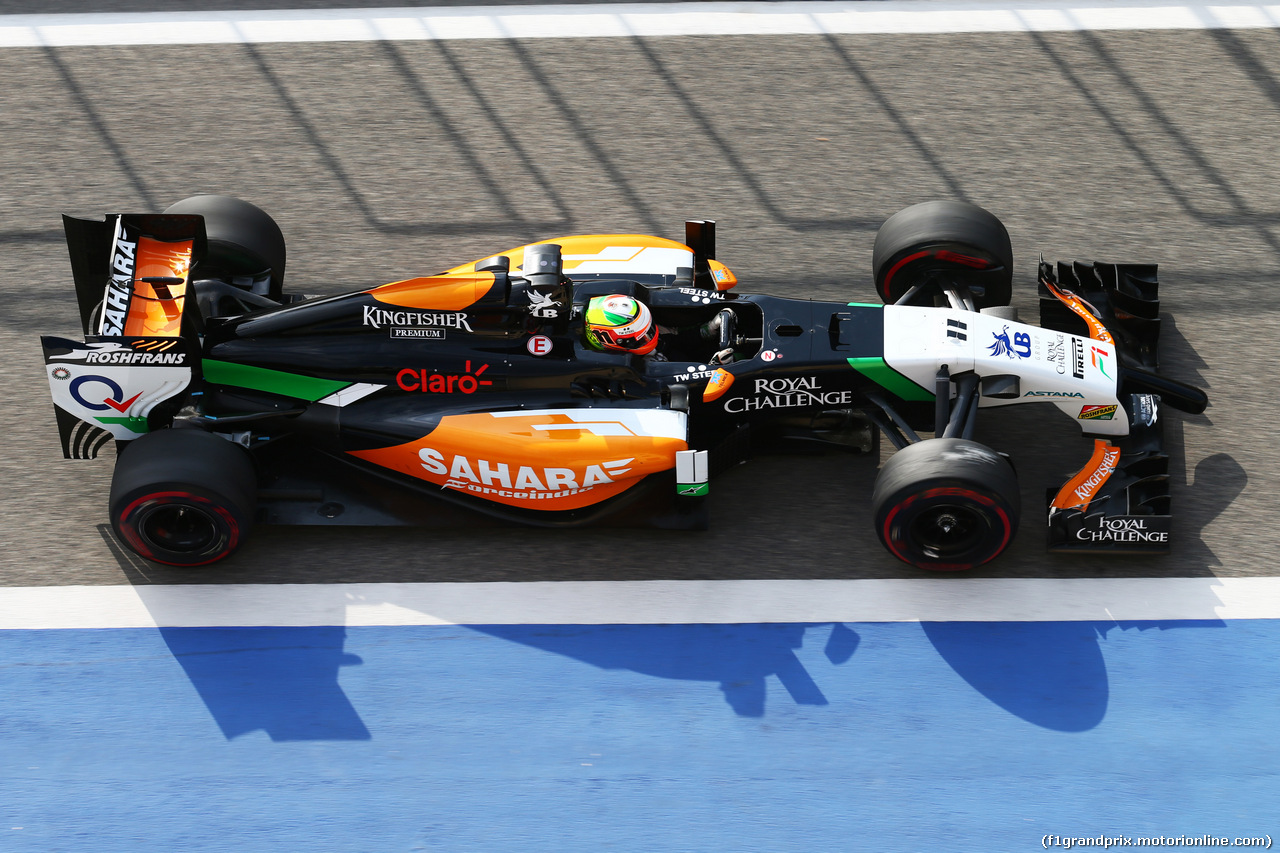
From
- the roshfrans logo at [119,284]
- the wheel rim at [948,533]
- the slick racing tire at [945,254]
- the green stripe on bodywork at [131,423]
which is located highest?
the roshfrans logo at [119,284]

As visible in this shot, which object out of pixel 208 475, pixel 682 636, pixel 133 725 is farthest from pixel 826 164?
pixel 133 725

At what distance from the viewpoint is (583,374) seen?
607 cm

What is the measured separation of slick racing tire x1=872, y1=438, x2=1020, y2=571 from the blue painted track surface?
0.40m

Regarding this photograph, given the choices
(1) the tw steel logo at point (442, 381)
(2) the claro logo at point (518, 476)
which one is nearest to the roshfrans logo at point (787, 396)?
(2) the claro logo at point (518, 476)

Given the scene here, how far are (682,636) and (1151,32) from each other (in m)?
6.47

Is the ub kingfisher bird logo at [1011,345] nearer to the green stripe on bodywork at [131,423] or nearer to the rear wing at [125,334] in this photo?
the rear wing at [125,334]

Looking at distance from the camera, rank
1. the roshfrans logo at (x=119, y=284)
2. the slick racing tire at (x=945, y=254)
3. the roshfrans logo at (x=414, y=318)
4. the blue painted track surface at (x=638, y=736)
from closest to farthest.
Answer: the blue painted track surface at (x=638, y=736) < the roshfrans logo at (x=119, y=284) < the roshfrans logo at (x=414, y=318) < the slick racing tire at (x=945, y=254)

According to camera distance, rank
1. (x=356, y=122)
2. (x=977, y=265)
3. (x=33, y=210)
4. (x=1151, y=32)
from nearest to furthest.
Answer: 1. (x=977, y=265)
2. (x=33, y=210)
3. (x=356, y=122)
4. (x=1151, y=32)

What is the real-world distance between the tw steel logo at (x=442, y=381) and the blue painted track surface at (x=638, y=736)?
1141 mm

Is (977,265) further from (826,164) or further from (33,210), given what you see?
(33,210)

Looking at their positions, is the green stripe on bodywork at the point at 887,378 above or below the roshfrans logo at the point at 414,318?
below

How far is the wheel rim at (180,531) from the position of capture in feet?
19.2

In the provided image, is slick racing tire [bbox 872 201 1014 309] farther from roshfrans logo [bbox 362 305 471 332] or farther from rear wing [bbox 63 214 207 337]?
rear wing [bbox 63 214 207 337]

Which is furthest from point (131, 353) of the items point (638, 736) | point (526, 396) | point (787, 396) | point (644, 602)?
point (787, 396)
